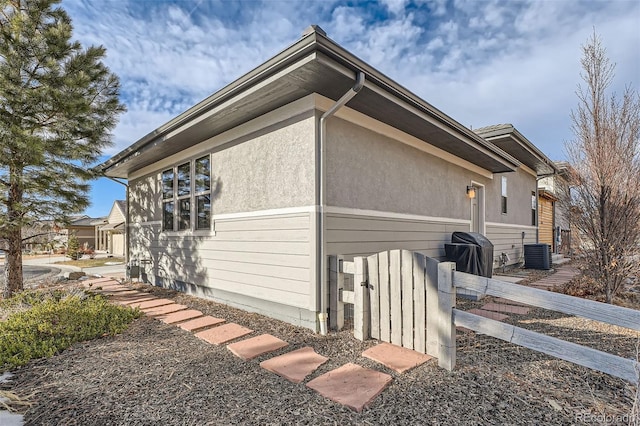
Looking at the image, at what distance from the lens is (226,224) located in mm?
5352

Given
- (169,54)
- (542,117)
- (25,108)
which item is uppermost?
(169,54)

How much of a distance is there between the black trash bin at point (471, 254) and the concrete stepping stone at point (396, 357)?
367 cm

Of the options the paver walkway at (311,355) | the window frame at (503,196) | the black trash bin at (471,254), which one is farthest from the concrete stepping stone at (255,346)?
the window frame at (503,196)

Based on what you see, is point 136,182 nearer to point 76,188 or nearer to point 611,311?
point 76,188

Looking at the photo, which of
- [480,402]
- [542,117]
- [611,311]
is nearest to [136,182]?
[480,402]

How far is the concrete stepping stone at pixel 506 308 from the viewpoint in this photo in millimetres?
4746

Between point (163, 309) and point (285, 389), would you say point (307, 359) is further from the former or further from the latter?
point (163, 309)

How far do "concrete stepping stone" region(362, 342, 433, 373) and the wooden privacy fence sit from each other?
0.25ft

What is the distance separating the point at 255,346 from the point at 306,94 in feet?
10.0

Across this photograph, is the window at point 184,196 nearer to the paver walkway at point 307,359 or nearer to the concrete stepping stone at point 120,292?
the concrete stepping stone at point 120,292

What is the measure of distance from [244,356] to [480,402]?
2106mm

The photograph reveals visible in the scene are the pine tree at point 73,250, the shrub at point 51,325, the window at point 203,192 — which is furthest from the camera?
the pine tree at point 73,250

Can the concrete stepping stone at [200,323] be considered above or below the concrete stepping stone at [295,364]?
below

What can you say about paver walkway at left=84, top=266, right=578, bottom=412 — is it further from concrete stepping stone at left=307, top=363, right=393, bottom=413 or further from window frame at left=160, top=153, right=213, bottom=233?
window frame at left=160, top=153, right=213, bottom=233
